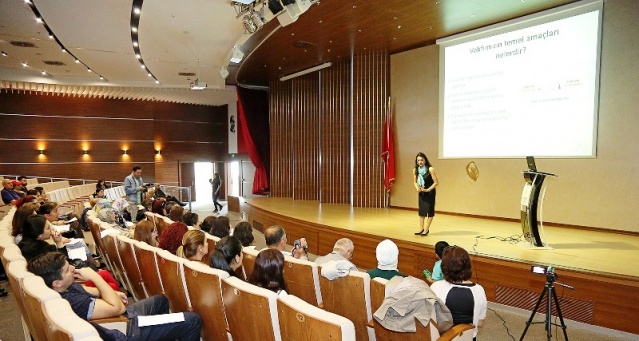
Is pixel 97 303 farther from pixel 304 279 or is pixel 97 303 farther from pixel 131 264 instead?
pixel 304 279

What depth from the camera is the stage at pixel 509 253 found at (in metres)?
3.45

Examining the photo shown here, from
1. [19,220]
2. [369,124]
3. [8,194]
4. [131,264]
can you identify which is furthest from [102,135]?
[131,264]

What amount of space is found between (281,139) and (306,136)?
0.97 m

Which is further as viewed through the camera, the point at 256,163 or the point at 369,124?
the point at 256,163

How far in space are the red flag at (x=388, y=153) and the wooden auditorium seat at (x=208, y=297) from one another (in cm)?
613

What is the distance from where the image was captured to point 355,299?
2.42 metres

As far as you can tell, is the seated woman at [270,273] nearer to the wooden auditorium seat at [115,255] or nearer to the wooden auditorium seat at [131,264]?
the wooden auditorium seat at [131,264]

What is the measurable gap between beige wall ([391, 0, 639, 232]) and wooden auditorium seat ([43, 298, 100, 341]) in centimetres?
648

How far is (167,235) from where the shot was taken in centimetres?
362

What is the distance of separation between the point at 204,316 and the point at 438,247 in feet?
6.57

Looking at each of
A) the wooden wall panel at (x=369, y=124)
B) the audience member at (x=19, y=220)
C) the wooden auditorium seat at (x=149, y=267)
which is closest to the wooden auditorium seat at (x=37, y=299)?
the wooden auditorium seat at (x=149, y=267)

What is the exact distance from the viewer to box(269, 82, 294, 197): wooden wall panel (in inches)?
428

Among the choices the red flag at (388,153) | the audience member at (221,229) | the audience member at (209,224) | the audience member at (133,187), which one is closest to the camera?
the audience member at (221,229)

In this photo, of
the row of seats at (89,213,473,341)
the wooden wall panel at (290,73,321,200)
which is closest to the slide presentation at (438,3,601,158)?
the wooden wall panel at (290,73,321,200)
